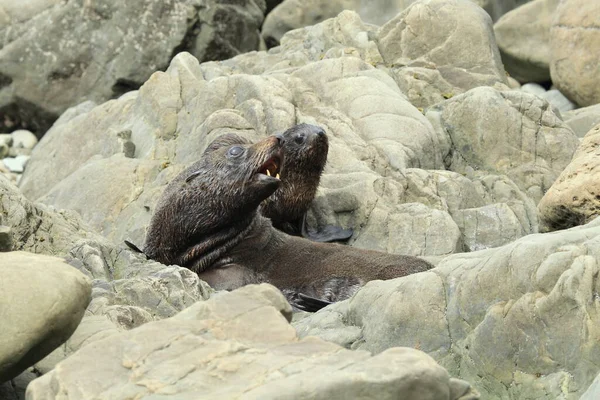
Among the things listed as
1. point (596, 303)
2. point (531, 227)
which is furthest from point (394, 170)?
point (596, 303)

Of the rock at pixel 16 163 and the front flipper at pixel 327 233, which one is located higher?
the front flipper at pixel 327 233

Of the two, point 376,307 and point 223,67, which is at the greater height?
point 376,307

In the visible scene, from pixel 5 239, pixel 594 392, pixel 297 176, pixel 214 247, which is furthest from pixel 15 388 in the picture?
pixel 297 176

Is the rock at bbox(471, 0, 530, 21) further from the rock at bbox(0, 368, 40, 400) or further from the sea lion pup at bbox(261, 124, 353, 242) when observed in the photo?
the rock at bbox(0, 368, 40, 400)

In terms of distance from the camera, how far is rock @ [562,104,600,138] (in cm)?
1647

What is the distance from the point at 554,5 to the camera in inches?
800

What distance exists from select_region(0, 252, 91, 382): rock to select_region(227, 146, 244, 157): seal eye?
20.1 ft

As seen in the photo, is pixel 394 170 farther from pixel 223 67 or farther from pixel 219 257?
pixel 223 67

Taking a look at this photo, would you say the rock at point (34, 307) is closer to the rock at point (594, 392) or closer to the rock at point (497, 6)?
the rock at point (594, 392)

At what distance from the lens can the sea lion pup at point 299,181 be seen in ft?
43.7

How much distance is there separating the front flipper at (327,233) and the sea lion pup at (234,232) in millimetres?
888

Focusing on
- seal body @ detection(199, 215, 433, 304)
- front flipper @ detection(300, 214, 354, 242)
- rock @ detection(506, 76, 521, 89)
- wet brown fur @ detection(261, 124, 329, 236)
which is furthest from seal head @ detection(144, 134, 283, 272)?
rock @ detection(506, 76, 521, 89)

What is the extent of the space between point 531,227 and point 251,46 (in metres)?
8.91

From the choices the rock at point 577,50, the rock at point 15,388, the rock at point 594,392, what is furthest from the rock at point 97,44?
the rock at point 594,392
